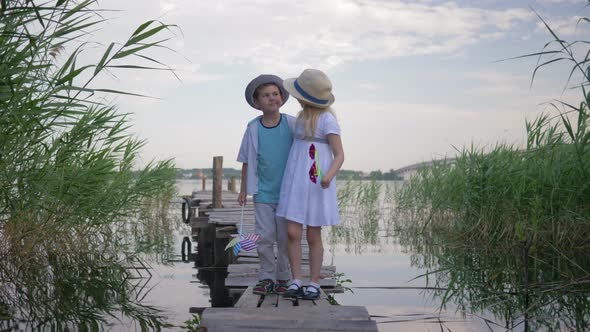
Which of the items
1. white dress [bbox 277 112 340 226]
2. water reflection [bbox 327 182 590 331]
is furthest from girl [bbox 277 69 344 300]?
water reflection [bbox 327 182 590 331]

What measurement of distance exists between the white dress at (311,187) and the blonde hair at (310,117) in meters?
0.04

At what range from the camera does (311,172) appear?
14.7 ft

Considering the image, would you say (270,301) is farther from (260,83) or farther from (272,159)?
(260,83)

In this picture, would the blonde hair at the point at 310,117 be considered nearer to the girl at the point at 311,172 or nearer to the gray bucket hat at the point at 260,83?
the girl at the point at 311,172

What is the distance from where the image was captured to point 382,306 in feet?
22.0

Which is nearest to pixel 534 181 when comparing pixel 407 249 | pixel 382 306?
pixel 382 306

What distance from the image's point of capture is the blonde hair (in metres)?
4.51

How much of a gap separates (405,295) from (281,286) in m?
2.81

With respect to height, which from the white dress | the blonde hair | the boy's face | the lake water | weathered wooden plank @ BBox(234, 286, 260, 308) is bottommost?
the lake water

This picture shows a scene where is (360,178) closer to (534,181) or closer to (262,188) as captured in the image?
(534,181)

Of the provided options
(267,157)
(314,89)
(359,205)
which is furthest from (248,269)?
(359,205)

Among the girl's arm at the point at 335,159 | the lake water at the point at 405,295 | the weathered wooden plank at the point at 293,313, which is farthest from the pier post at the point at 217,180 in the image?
the weathered wooden plank at the point at 293,313

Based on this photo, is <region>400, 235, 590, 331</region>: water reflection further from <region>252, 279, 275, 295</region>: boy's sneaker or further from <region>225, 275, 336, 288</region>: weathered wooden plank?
<region>252, 279, 275, 295</region>: boy's sneaker

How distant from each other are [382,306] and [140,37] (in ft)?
11.7
